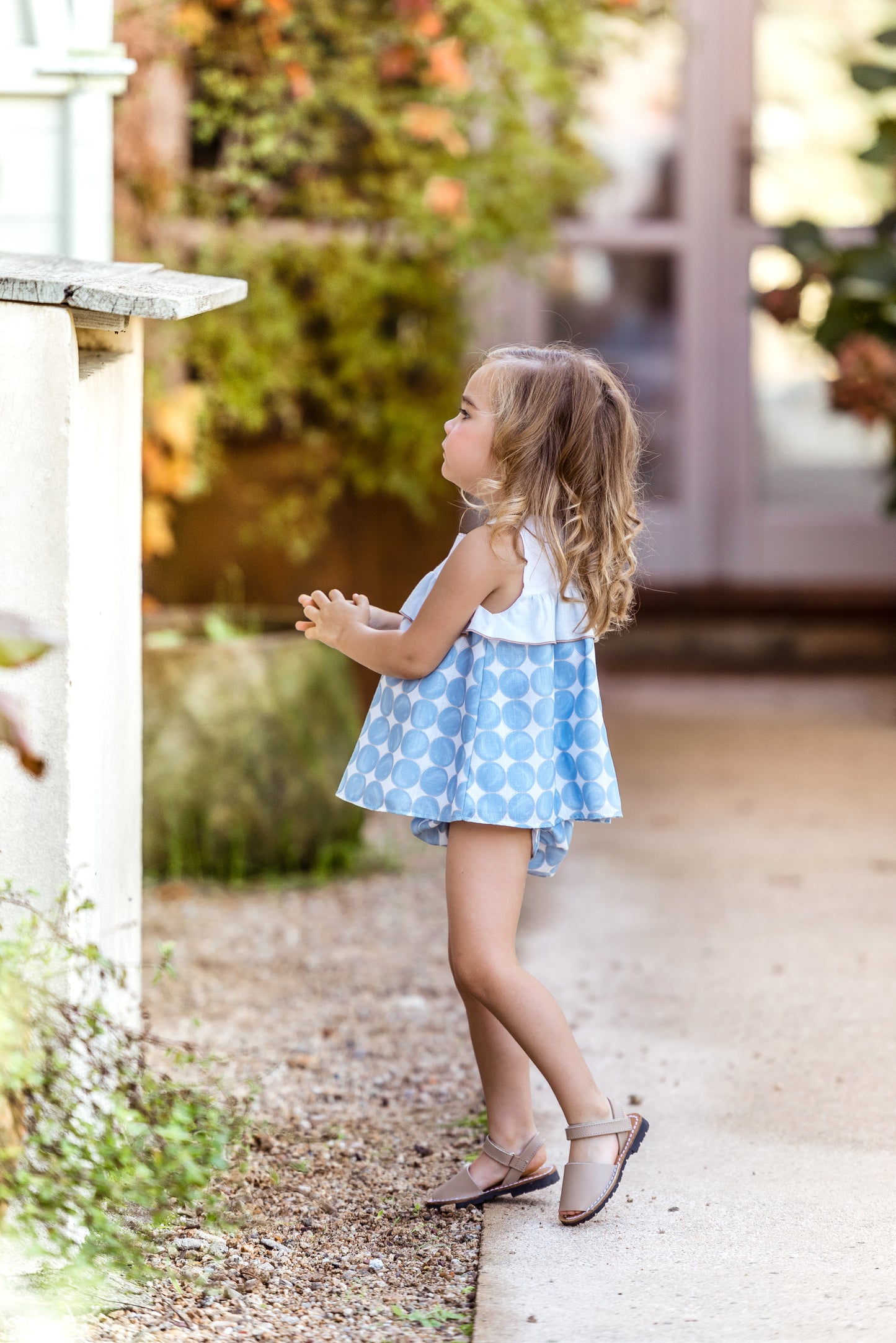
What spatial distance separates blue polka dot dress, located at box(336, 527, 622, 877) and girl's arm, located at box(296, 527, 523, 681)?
0.07 feet

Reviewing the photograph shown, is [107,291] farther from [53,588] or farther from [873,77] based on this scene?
[873,77]

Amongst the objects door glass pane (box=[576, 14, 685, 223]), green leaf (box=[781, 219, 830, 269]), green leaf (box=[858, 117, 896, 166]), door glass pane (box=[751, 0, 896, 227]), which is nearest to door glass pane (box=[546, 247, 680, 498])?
door glass pane (box=[576, 14, 685, 223])

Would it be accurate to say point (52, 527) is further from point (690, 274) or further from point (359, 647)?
point (690, 274)

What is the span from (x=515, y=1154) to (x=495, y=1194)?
0.06m

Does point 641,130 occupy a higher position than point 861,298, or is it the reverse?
point 641,130

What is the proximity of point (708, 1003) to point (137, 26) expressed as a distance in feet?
8.86

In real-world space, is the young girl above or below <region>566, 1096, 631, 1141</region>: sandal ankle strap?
above

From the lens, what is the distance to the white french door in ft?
21.6

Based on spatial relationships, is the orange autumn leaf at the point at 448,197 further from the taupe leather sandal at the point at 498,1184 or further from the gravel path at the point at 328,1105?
the taupe leather sandal at the point at 498,1184

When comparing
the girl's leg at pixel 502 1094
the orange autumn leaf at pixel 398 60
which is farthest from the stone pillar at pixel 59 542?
the orange autumn leaf at pixel 398 60

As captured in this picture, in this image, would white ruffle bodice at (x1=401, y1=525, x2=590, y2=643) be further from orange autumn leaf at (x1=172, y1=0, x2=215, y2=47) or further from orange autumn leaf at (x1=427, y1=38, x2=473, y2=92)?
orange autumn leaf at (x1=427, y1=38, x2=473, y2=92)

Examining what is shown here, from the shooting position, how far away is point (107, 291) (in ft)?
6.19

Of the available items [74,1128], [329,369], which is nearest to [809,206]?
[329,369]

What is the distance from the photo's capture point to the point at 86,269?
2105mm
